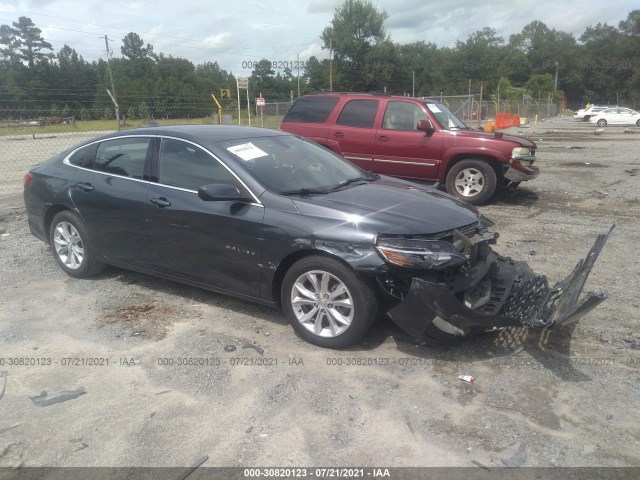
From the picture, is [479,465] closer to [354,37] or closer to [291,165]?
[291,165]

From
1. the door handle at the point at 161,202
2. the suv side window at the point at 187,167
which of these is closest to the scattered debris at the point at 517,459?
the suv side window at the point at 187,167

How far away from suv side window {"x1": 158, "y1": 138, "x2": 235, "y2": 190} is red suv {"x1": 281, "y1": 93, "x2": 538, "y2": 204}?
203 inches

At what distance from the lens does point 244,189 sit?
416 centimetres

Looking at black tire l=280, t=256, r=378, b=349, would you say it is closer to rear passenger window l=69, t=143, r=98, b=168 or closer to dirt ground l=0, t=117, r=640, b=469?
dirt ground l=0, t=117, r=640, b=469

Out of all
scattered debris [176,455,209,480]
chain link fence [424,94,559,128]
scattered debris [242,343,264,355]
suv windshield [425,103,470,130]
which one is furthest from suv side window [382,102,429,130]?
chain link fence [424,94,559,128]

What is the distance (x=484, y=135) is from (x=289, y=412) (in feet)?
23.5

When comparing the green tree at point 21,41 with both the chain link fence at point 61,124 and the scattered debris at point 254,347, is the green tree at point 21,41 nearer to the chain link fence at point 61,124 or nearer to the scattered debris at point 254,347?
the chain link fence at point 61,124

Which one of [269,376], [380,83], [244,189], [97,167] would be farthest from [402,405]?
[380,83]

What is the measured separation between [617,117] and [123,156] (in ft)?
145

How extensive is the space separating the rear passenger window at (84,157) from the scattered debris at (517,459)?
15.1 ft

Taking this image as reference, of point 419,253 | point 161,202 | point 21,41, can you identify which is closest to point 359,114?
point 161,202

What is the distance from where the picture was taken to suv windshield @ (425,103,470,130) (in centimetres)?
913

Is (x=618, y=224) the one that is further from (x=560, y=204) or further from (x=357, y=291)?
(x=357, y=291)

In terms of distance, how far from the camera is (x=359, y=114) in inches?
372
